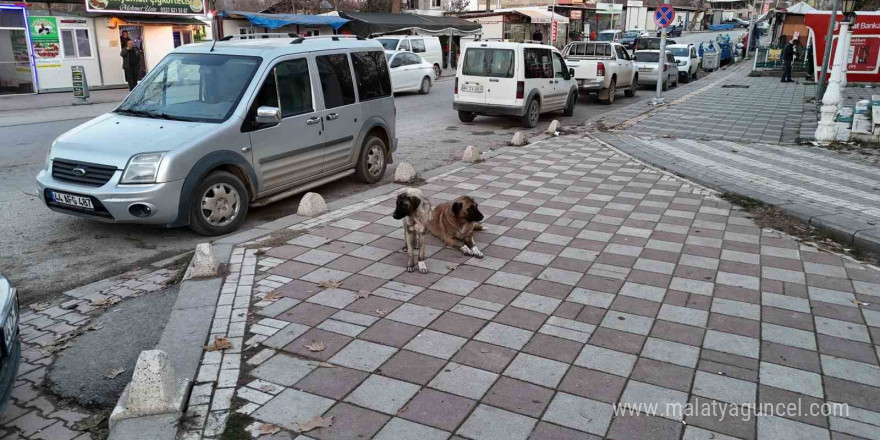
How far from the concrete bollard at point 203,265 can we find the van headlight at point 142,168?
109cm

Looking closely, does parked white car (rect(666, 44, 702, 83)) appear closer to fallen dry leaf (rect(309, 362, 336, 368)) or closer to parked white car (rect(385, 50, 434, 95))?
parked white car (rect(385, 50, 434, 95))

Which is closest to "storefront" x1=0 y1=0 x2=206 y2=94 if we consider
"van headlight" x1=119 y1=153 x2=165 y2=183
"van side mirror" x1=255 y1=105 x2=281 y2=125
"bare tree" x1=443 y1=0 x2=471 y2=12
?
"van side mirror" x1=255 y1=105 x2=281 y2=125

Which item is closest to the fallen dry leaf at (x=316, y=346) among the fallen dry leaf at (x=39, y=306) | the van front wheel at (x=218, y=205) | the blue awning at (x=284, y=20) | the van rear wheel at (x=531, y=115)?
the fallen dry leaf at (x=39, y=306)

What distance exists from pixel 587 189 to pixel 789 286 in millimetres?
3527

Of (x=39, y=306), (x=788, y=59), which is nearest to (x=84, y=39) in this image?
(x=39, y=306)

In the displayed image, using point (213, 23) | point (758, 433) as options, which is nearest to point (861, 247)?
point (758, 433)

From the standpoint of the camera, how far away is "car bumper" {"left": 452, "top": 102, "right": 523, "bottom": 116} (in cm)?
1438

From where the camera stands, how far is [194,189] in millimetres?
6289

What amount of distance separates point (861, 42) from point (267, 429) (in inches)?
997

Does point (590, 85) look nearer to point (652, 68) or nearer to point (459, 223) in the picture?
point (652, 68)

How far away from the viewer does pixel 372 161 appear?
29.7 feet

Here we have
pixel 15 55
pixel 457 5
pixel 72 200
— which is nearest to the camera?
pixel 72 200

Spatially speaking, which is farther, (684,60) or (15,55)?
(684,60)

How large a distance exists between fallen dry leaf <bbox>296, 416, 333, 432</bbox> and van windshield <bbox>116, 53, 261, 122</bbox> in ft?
14.0
